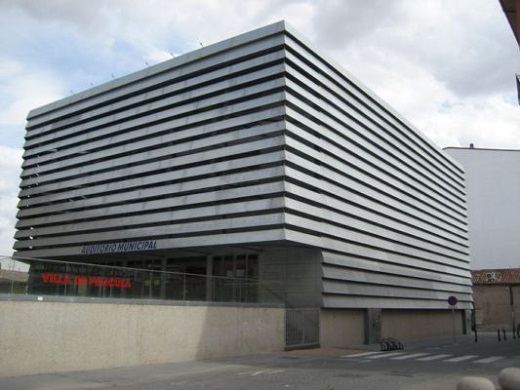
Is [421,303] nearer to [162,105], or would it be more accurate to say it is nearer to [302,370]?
[162,105]

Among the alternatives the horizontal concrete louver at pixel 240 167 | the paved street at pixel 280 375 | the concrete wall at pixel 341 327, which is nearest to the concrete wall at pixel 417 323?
the horizontal concrete louver at pixel 240 167

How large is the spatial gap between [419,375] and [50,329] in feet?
38.1

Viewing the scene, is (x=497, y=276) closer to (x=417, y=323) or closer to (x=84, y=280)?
(x=417, y=323)

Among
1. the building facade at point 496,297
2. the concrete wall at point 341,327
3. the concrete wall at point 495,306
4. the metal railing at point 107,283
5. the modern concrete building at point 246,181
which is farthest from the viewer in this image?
the concrete wall at point 495,306

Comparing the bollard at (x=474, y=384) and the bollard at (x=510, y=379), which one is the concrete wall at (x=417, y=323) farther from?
the bollard at (x=474, y=384)

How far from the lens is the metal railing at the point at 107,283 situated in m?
16.8

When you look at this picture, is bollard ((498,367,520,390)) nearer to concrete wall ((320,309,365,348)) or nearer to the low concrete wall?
the low concrete wall

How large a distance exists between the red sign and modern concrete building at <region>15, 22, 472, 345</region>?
11.5 meters

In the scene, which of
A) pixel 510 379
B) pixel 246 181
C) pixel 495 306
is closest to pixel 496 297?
pixel 495 306

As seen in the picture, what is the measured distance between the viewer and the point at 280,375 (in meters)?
16.8

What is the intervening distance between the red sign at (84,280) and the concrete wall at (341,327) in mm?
15709

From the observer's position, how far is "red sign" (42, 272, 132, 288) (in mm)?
17553

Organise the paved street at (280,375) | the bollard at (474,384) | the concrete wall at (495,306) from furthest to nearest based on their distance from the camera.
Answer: the concrete wall at (495,306)
the paved street at (280,375)
the bollard at (474,384)

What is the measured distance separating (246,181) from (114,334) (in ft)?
46.7
